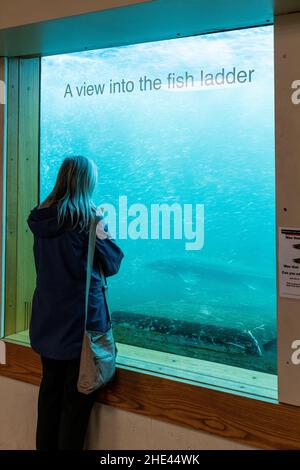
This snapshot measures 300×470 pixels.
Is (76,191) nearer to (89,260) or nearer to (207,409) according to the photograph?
(89,260)

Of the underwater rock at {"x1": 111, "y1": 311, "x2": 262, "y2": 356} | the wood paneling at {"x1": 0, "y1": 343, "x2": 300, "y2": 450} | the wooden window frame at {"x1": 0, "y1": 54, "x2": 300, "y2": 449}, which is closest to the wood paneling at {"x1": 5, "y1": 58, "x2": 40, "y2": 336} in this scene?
the wooden window frame at {"x1": 0, "y1": 54, "x2": 300, "y2": 449}

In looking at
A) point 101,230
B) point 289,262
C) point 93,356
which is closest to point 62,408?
point 93,356

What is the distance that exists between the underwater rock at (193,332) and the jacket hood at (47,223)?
0.66 meters

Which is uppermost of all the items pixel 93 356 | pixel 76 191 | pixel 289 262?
pixel 76 191

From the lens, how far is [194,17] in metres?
1.70

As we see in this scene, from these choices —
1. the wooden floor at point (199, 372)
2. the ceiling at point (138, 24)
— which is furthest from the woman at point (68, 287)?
the ceiling at point (138, 24)

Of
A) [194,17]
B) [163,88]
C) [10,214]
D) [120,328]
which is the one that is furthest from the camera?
[10,214]

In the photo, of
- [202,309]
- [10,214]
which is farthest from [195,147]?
[10,214]

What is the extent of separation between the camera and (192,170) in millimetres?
1945

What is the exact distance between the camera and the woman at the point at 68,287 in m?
1.70

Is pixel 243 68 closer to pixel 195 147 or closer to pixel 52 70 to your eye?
pixel 195 147

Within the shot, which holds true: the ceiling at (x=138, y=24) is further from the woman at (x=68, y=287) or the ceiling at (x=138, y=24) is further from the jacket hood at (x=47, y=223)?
the jacket hood at (x=47, y=223)

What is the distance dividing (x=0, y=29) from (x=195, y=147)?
3.48ft

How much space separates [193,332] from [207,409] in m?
0.38
